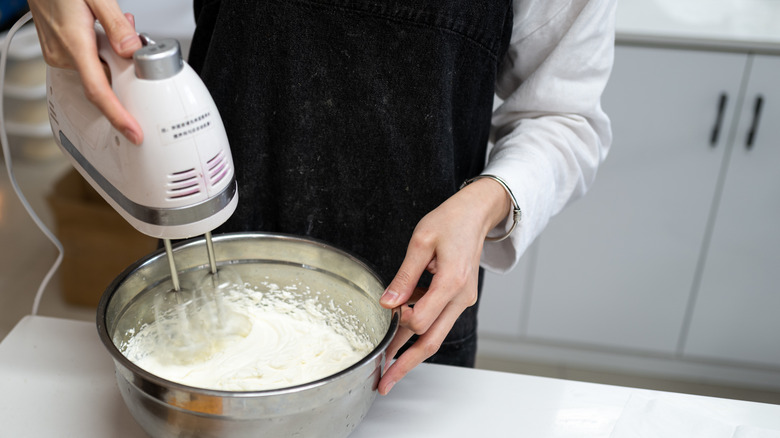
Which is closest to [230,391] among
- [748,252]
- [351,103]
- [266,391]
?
[266,391]

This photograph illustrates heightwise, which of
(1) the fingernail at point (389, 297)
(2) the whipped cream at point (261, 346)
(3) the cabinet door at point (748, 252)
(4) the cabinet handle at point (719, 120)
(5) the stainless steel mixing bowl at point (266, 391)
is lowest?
(3) the cabinet door at point (748, 252)

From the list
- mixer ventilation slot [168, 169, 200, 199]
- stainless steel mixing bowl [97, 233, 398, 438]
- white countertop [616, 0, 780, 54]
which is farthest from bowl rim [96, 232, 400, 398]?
white countertop [616, 0, 780, 54]

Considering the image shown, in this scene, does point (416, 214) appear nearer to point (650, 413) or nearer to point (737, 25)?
point (650, 413)

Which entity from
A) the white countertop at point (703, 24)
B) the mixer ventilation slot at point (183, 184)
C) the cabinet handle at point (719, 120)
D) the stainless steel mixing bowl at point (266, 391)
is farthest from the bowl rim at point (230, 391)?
the cabinet handle at point (719, 120)

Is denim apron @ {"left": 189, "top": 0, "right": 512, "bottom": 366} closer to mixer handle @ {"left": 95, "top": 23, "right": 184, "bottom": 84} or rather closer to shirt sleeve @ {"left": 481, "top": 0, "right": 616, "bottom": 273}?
shirt sleeve @ {"left": 481, "top": 0, "right": 616, "bottom": 273}

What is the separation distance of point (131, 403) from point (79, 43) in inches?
12.5

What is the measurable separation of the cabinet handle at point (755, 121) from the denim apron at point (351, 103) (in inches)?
40.5

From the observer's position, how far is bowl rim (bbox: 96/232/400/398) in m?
0.54

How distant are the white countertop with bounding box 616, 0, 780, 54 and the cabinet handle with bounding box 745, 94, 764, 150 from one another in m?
0.12

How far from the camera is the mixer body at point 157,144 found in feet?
1.78

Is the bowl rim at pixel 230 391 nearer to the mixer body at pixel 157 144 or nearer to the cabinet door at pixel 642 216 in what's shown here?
the mixer body at pixel 157 144

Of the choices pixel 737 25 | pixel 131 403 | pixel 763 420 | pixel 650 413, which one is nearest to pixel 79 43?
pixel 131 403

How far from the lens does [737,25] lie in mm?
1632

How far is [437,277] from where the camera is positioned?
68 centimetres
